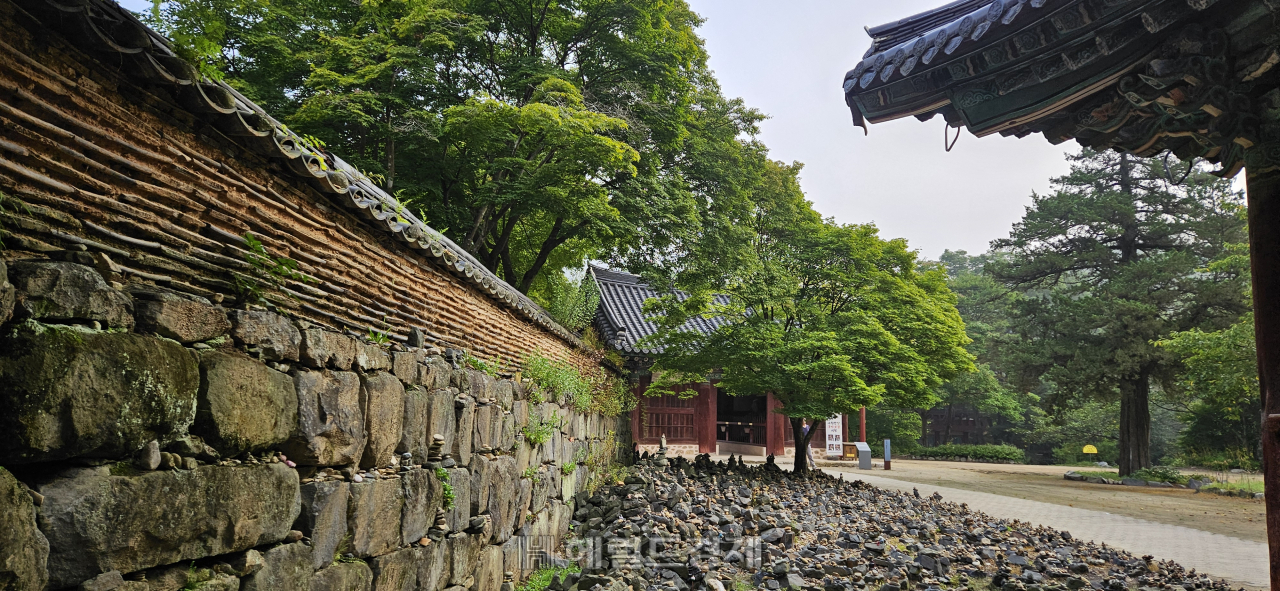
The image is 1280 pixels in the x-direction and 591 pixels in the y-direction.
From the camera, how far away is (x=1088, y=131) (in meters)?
4.23

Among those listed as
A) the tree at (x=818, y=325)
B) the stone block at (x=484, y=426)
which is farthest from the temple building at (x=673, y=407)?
the stone block at (x=484, y=426)

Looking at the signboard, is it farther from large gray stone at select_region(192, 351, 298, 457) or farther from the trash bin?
large gray stone at select_region(192, 351, 298, 457)

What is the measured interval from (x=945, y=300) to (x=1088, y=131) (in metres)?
10.6

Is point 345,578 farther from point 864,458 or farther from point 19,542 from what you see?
point 864,458

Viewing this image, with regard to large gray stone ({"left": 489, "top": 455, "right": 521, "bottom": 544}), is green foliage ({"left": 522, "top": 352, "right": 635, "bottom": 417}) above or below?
→ above

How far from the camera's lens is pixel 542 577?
20.4ft

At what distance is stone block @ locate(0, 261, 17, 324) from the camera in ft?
5.15

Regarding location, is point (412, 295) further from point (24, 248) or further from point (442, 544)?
point (24, 248)

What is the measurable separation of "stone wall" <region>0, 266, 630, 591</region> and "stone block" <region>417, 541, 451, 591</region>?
0.01 meters

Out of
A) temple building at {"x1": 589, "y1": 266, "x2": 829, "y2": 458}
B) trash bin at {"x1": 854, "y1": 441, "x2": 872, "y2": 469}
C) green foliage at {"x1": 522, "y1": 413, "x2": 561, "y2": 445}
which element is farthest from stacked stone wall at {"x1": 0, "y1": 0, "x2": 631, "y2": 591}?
trash bin at {"x1": 854, "y1": 441, "x2": 872, "y2": 469}

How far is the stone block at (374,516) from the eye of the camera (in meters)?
3.09

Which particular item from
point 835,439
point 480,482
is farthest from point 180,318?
point 835,439

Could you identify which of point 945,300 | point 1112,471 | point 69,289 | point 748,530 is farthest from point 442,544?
point 1112,471

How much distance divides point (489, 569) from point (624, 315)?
14028 millimetres
